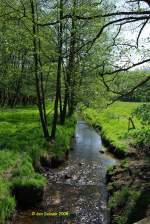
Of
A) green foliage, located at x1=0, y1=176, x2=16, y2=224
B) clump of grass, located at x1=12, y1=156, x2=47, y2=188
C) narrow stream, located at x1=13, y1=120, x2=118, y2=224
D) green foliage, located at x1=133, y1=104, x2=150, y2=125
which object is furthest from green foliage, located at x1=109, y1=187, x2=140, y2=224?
green foliage, located at x1=0, y1=176, x2=16, y2=224

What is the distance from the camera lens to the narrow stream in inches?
634

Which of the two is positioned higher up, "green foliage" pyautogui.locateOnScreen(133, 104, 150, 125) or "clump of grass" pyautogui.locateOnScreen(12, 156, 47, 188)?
"green foliage" pyautogui.locateOnScreen(133, 104, 150, 125)

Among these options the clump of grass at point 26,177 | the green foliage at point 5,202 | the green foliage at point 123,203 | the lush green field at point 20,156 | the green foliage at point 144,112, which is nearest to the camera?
the green foliage at point 5,202

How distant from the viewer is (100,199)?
62.2 ft

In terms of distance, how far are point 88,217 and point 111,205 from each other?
1161mm

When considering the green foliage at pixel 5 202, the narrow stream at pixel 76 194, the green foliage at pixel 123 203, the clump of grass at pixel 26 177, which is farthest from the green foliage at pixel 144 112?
the green foliage at pixel 5 202

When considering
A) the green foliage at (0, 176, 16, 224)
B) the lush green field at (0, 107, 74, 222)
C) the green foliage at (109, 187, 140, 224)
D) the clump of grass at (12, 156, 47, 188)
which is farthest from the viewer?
the clump of grass at (12, 156, 47, 188)

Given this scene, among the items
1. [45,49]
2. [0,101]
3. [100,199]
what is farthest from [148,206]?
[0,101]

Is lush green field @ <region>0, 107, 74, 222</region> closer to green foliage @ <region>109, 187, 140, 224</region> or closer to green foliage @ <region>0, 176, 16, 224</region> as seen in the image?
green foliage @ <region>0, 176, 16, 224</region>

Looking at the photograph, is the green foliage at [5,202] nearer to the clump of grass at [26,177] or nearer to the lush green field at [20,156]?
the lush green field at [20,156]

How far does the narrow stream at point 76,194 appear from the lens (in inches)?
634

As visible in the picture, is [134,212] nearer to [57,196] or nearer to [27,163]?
[57,196]

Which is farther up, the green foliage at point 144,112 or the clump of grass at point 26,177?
the green foliage at point 144,112

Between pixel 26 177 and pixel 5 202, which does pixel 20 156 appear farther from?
pixel 5 202
